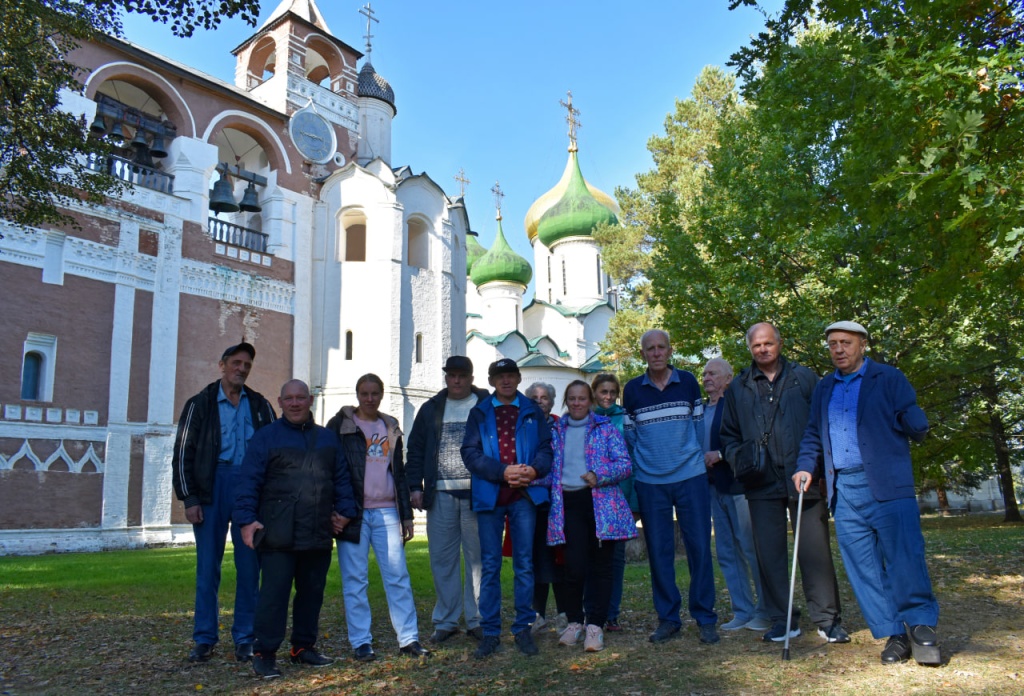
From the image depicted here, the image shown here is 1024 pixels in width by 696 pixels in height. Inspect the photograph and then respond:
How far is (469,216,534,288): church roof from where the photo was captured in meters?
36.8

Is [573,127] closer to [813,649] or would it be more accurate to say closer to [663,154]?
[663,154]

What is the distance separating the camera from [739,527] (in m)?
5.81

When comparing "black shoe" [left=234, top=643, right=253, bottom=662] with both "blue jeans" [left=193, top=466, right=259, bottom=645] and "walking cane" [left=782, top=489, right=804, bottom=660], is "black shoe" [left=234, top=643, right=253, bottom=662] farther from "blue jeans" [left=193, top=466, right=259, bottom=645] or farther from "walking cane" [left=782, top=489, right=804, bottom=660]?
"walking cane" [left=782, top=489, right=804, bottom=660]

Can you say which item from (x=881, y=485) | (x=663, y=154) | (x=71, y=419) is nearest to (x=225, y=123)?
(x=71, y=419)

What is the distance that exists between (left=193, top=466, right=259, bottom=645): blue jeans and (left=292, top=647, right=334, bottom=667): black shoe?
332 mm

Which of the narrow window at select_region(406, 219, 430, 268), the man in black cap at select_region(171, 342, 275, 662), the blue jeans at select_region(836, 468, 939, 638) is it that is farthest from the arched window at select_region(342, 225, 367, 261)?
the blue jeans at select_region(836, 468, 939, 638)

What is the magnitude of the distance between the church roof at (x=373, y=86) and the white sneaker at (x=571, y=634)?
923 inches

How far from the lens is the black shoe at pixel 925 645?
13.2 feet

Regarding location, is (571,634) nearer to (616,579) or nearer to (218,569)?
(616,579)

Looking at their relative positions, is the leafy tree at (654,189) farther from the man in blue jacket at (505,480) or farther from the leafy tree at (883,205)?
the man in blue jacket at (505,480)

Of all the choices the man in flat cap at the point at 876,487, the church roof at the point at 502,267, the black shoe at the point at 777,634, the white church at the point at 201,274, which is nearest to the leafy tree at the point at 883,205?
the man in flat cap at the point at 876,487

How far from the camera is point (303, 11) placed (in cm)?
2488

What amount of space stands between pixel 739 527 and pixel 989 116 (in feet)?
11.6

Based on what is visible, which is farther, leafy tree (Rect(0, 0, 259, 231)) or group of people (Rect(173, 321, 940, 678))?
leafy tree (Rect(0, 0, 259, 231))
